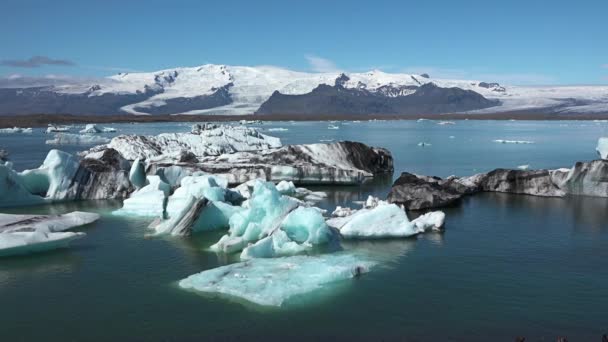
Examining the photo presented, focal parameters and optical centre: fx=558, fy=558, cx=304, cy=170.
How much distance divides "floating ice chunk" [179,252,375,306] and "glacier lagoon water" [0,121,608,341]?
0.67ft

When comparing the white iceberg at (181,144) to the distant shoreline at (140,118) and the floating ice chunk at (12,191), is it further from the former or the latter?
the distant shoreline at (140,118)

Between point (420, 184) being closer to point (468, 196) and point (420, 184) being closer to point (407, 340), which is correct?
point (468, 196)

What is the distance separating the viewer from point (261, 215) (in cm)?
1225

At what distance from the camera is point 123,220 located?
1449 cm

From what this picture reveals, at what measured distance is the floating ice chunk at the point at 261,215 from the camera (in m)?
11.8

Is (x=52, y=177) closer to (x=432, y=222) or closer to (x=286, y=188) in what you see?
(x=286, y=188)

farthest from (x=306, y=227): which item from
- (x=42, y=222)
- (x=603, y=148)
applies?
(x=603, y=148)

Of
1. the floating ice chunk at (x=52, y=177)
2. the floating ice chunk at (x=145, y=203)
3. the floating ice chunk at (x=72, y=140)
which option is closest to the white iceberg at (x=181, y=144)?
the floating ice chunk at (x=52, y=177)

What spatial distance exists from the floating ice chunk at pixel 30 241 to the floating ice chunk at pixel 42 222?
2.33 feet

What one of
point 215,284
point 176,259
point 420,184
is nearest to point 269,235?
point 176,259

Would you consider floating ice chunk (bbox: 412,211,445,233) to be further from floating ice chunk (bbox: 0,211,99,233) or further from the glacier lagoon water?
floating ice chunk (bbox: 0,211,99,233)

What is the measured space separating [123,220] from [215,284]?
671 cm

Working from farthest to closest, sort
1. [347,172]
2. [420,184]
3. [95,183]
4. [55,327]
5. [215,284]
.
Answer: [347,172]
[95,183]
[420,184]
[215,284]
[55,327]

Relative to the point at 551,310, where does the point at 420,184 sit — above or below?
above
